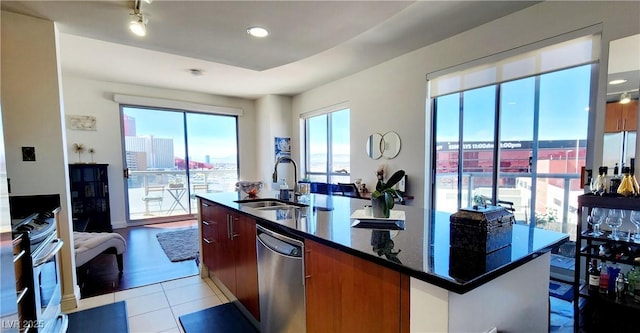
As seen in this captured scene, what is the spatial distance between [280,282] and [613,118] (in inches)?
110

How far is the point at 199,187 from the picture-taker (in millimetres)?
6266

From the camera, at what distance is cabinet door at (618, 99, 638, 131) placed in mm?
2109

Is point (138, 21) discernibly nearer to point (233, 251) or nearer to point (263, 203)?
point (263, 203)


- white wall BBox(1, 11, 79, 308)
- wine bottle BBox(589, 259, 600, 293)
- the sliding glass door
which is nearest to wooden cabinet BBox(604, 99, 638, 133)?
wine bottle BBox(589, 259, 600, 293)

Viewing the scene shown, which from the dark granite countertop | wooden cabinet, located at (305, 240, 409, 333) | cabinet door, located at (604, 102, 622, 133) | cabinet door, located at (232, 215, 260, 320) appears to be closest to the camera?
the dark granite countertop

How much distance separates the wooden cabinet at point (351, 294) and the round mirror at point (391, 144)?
296cm

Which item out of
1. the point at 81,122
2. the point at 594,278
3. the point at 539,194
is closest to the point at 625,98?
the point at 539,194

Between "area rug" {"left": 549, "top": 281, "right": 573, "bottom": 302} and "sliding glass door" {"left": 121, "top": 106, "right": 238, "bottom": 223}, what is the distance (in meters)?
5.86

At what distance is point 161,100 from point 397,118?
14.8 ft

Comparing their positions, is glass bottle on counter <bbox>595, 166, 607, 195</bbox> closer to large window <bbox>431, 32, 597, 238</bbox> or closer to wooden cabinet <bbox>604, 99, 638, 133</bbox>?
wooden cabinet <bbox>604, 99, 638, 133</bbox>

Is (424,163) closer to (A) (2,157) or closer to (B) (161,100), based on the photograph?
(A) (2,157)

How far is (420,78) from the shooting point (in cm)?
371

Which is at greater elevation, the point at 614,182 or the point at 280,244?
the point at 614,182

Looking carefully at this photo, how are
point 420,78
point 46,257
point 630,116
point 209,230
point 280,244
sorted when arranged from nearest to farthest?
point 280,244, point 46,257, point 630,116, point 209,230, point 420,78
